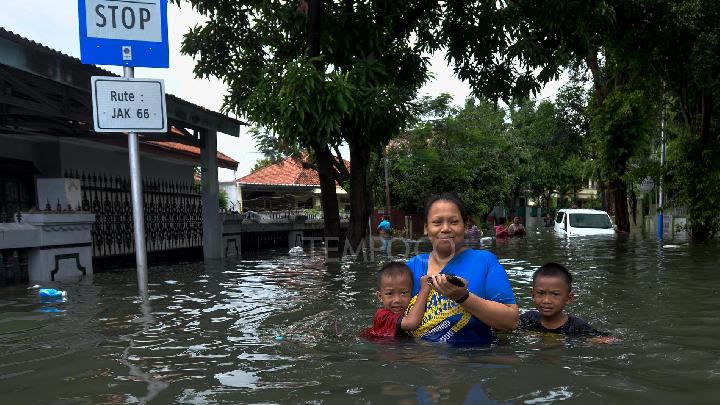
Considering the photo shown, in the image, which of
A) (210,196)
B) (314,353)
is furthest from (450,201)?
(210,196)

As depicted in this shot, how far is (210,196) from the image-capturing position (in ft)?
51.2

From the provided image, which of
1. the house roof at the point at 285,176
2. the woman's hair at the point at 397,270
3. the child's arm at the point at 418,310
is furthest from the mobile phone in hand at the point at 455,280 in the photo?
the house roof at the point at 285,176

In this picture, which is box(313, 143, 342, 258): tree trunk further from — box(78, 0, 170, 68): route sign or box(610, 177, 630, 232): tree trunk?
box(610, 177, 630, 232): tree trunk

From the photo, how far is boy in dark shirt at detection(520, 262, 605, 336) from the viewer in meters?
5.13

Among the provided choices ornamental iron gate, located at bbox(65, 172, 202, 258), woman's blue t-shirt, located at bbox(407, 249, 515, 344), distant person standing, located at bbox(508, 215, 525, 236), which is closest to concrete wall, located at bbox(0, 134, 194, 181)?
ornamental iron gate, located at bbox(65, 172, 202, 258)

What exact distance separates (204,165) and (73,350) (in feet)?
36.5

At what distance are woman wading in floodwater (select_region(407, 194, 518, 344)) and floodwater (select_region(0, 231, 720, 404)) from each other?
161 millimetres

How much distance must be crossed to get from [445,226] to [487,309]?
56 cm

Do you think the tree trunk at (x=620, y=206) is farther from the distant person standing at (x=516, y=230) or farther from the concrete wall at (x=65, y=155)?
the concrete wall at (x=65, y=155)

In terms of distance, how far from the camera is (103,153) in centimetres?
1541

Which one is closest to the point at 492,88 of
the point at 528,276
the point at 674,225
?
the point at 528,276

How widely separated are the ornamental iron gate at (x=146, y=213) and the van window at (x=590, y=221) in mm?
12669

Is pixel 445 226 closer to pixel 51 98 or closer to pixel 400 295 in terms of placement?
pixel 400 295

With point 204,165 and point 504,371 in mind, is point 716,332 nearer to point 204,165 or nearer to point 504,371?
point 504,371
